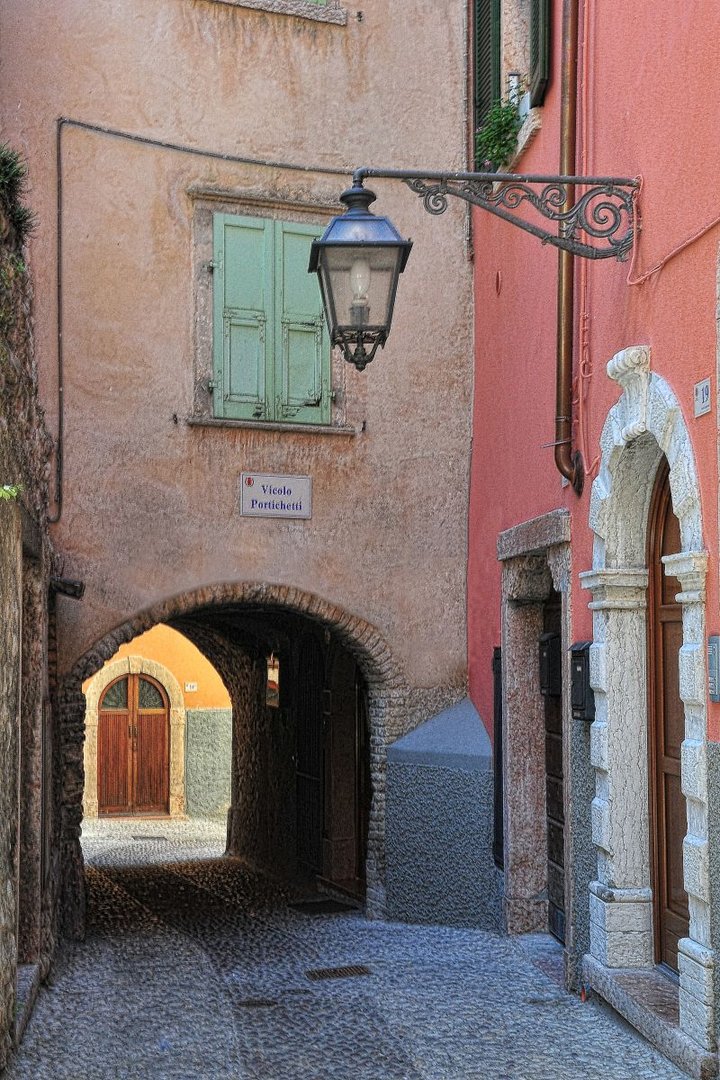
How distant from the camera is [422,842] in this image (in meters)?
9.30

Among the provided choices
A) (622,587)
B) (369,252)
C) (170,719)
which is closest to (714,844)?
Answer: (622,587)

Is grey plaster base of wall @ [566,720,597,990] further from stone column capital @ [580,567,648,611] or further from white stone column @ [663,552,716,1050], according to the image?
white stone column @ [663,552,716,1050]

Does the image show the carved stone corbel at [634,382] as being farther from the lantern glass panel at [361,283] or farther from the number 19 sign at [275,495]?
the number 19 sign at [275,495]

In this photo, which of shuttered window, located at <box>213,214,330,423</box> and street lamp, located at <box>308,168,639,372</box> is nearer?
street lamp, located at <box>308,168,639,372</box>

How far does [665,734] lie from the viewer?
21.2ft

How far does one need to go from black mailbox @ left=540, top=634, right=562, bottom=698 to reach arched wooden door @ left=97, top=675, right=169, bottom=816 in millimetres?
12137

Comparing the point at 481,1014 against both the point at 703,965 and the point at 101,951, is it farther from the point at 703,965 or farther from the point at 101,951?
the point at 101,951

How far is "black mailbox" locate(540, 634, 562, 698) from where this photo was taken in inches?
314

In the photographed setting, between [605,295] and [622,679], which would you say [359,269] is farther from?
[622,679]

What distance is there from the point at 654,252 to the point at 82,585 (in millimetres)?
4372

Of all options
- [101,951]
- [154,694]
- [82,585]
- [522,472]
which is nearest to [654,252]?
[522,472]

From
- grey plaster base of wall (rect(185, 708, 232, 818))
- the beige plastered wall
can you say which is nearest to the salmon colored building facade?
the beige plastered wall

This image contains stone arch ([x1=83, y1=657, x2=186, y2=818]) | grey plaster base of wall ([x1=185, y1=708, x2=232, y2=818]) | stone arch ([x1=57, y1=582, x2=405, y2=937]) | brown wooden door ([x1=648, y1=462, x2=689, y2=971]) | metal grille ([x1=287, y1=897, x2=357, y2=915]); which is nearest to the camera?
brown wooden door ([x1=648, y1=462, x2=689, y2=971])

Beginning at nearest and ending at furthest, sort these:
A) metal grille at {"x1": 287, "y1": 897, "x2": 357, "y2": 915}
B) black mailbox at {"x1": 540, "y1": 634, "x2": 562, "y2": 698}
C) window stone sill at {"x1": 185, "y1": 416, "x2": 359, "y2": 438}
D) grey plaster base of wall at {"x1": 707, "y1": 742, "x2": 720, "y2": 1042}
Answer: grey plaster base of wall at {"x1": 707, "y1": 742, "x2": 720, "y2": 1042} < black mailbox at {"x1": 540, "y1": 634, "x2": 562, "y2": 698} < window stone sill at {"x1": 185, "y1": 416, "x2": 359, "y2": 438} < metal grille at {"x1": 287, "y1": 897, "x2": 357, "y2": 915}
